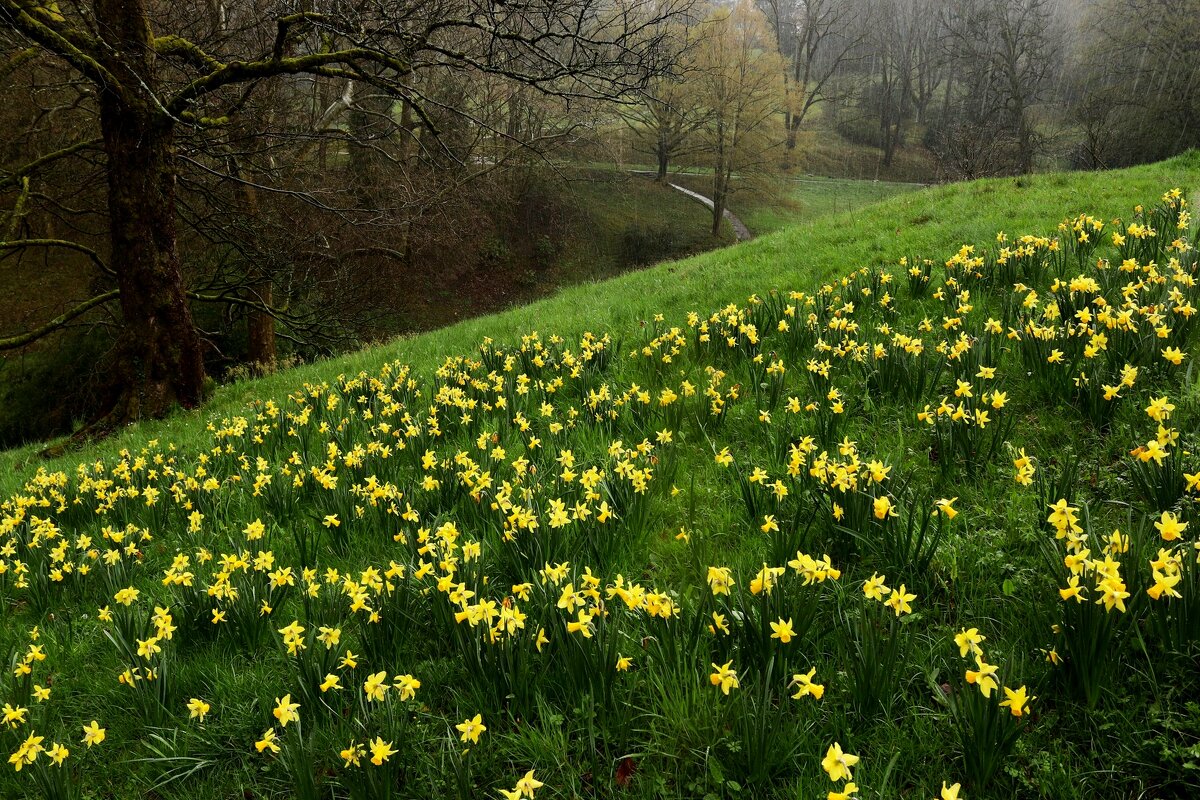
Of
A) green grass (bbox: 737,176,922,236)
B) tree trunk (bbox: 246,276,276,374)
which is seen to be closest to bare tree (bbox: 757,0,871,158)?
green grass (bbox: 737,176,922,236)

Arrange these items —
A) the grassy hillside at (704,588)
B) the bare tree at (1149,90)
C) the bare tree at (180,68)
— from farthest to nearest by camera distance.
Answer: the bare tree at (1149,90)
the bare tree at (180,68)
the grassy hillside at (704,588)

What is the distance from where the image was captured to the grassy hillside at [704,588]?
1646 millimetres

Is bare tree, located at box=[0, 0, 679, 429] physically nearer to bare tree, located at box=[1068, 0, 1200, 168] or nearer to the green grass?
bare tree, located at box=[1068, 0, 1200, 168]

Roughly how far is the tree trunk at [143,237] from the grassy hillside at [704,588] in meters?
3.79

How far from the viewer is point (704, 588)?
1.99m

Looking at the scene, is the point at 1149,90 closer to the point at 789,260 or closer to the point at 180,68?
the point at 789,260

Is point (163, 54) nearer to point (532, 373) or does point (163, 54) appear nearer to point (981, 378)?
point (532, 373)

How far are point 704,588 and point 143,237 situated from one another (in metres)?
8.96

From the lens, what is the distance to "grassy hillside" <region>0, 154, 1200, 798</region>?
1646 mm

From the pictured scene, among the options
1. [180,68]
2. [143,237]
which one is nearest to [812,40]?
[180,68]

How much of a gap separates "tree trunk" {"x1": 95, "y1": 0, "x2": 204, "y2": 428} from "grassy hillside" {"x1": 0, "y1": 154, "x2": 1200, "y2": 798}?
379cm

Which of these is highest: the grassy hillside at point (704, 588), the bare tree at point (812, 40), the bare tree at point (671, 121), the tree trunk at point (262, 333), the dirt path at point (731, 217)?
the bare tree at point (812, 40)

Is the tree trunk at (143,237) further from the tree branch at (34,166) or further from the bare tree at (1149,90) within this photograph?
the bare tree at (1149,90)

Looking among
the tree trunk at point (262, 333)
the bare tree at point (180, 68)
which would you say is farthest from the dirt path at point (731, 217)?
the bare tree at point (180, 68)
